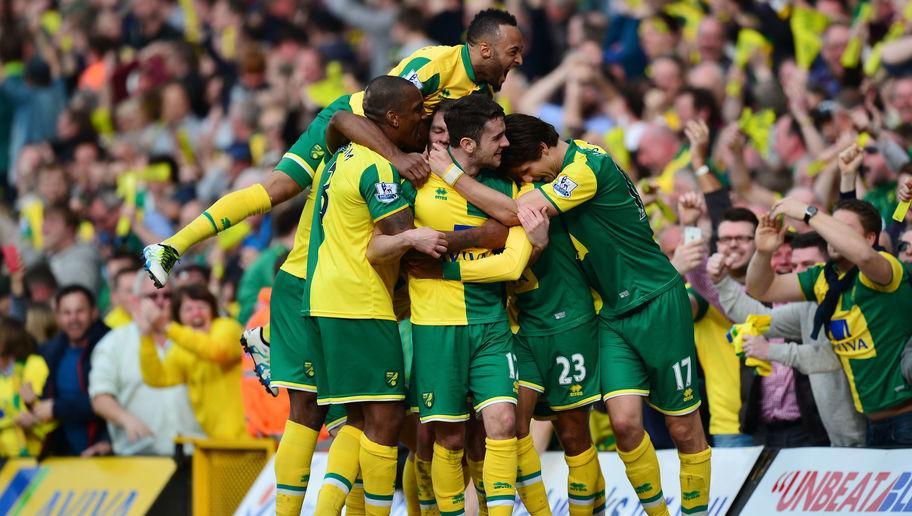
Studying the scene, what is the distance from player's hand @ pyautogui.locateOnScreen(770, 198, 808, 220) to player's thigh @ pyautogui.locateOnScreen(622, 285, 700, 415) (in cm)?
92

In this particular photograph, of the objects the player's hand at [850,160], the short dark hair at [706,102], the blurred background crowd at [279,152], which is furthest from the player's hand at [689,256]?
the short dark hair at [706,102]

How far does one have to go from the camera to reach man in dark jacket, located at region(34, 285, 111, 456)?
11711 mm

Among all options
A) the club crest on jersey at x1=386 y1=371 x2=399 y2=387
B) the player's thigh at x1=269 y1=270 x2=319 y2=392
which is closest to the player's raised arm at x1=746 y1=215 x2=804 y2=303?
the club crest on jersey at x1=386 y1=371 x2=399 y2=387

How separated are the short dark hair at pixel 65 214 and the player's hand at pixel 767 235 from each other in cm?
882

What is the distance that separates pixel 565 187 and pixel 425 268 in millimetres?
914

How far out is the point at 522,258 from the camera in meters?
7.78

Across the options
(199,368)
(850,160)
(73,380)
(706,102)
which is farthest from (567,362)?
(73,380)

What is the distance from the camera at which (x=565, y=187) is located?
791cm

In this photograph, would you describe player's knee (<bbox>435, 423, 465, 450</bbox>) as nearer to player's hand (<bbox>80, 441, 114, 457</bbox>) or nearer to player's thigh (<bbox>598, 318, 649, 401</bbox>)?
player's thigh (<bbox>598, 318, 649, 401</bbox>)

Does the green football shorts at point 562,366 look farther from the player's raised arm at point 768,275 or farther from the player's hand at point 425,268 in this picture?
the player's raised arm at point 768,275

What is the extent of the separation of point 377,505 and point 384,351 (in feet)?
2.89

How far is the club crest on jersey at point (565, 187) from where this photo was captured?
7895mm

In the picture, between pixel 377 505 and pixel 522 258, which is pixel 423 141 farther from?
pixel 377 505

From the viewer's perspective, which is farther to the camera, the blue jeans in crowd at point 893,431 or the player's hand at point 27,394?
the player's hand at point 27,394
